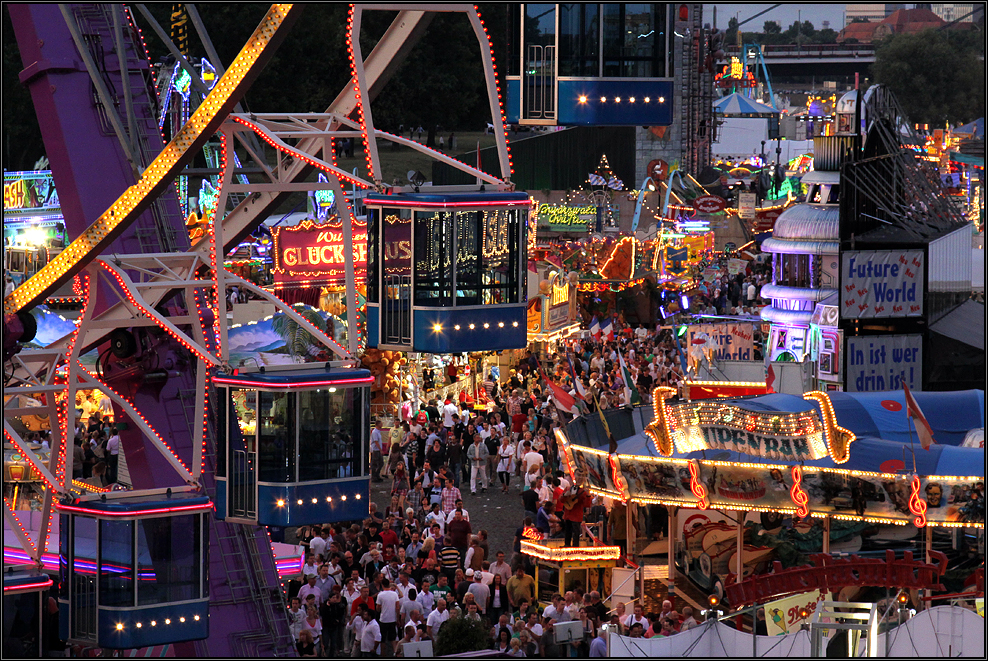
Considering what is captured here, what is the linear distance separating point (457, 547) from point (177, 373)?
6.24 metres

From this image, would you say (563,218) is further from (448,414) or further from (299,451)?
(299,451)

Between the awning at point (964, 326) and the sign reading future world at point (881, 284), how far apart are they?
2.58ft

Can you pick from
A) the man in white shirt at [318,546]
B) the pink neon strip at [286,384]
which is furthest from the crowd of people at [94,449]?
the pink neon strip at [286,384]

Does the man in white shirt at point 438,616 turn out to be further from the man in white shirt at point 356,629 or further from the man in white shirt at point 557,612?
the man in white shirt at point 557,612

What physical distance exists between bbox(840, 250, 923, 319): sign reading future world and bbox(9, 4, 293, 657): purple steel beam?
43.4ft

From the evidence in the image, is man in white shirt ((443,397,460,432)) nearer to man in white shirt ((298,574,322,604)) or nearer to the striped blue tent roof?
man in white shirt ((298,574,322,604))

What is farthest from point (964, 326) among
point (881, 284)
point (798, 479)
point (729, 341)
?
point (798, 479)

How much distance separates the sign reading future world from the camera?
25594 mm

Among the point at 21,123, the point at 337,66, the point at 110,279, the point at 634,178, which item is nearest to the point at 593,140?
the point at 634,178

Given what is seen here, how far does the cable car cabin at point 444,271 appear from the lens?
1276 centimetres

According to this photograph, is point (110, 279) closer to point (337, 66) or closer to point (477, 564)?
point (477, 564)

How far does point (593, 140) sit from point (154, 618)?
5829cm

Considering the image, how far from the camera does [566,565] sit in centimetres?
1964

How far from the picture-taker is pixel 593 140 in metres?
69.7
